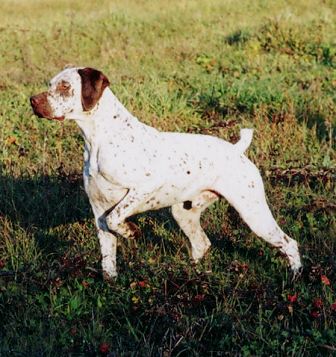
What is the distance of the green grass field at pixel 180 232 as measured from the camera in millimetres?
4266

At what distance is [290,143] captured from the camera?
8.03 metres

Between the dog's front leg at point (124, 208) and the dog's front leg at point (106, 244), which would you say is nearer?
the dog's front leg at point (124, 208)

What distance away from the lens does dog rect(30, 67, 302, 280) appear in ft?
15.3

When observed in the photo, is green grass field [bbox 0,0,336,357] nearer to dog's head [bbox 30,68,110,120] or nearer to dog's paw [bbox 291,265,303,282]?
dog's paw [bbox 291,265,303,282]

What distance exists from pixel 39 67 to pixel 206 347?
9796mm

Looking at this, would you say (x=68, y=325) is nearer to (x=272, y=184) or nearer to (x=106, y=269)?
(x=106, y=269)

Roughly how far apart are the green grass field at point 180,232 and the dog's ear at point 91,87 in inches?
44.2

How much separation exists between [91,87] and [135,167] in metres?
0.61

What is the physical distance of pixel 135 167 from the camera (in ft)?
15.5

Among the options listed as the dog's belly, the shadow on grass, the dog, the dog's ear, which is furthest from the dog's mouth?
the shadow on grass

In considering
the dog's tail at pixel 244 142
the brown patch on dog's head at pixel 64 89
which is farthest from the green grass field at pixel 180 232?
the brown patch on dog's head at pixel 64 89

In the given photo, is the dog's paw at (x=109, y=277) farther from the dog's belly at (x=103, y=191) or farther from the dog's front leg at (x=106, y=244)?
the dog's belly at (x=103, y=191)

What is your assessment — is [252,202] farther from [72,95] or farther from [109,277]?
[72,95]

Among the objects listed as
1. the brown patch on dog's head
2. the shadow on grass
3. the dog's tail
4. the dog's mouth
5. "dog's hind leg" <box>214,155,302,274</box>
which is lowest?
the shadow on grass
